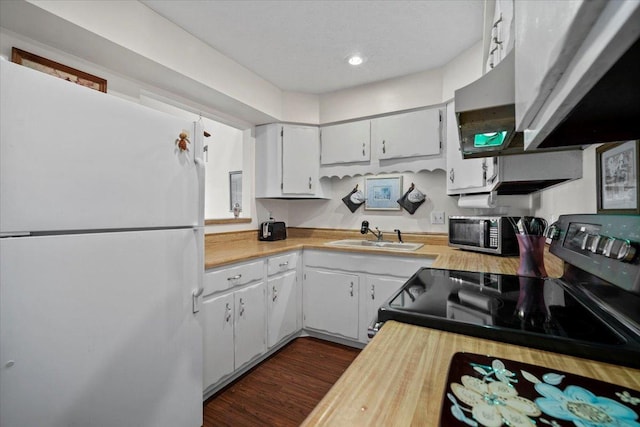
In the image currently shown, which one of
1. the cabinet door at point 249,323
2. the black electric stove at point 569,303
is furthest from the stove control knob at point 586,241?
the cabinet door at point 249,323

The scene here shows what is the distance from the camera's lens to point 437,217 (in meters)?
2.65

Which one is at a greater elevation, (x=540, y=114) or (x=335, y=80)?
(x=335, y=80)

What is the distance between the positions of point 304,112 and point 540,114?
8.87 ft

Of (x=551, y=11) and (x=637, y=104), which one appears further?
(x=637, y=104)

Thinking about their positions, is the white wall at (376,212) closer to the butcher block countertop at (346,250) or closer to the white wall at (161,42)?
the butcher block countertop at (346,250)

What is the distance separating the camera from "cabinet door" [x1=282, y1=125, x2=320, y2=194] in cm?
288

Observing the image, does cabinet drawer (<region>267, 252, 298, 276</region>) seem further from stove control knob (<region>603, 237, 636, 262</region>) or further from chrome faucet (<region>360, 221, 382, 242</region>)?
stove control knob (<region>603, 237, 636, 262</region>)

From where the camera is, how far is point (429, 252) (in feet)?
7.02

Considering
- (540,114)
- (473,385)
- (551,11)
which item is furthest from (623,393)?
(551,11)

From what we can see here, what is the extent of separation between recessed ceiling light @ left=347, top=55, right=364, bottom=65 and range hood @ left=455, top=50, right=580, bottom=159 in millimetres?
1366

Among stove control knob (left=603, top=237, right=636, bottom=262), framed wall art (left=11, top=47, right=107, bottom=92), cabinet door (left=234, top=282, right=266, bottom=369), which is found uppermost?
framed wall art (left=11, top=47, right=107, bottom=92)

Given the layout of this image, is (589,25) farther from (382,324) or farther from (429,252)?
(429,252)

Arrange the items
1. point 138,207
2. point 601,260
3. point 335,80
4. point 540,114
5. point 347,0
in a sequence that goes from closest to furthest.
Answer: point 540,114, point 601,260, point 138,207, point 347,0, point 335,80

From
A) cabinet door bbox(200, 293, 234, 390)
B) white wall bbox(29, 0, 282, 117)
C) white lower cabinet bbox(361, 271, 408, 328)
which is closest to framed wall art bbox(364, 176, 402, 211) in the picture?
white lower cabinet bbox(361, 271, 408, 328)
